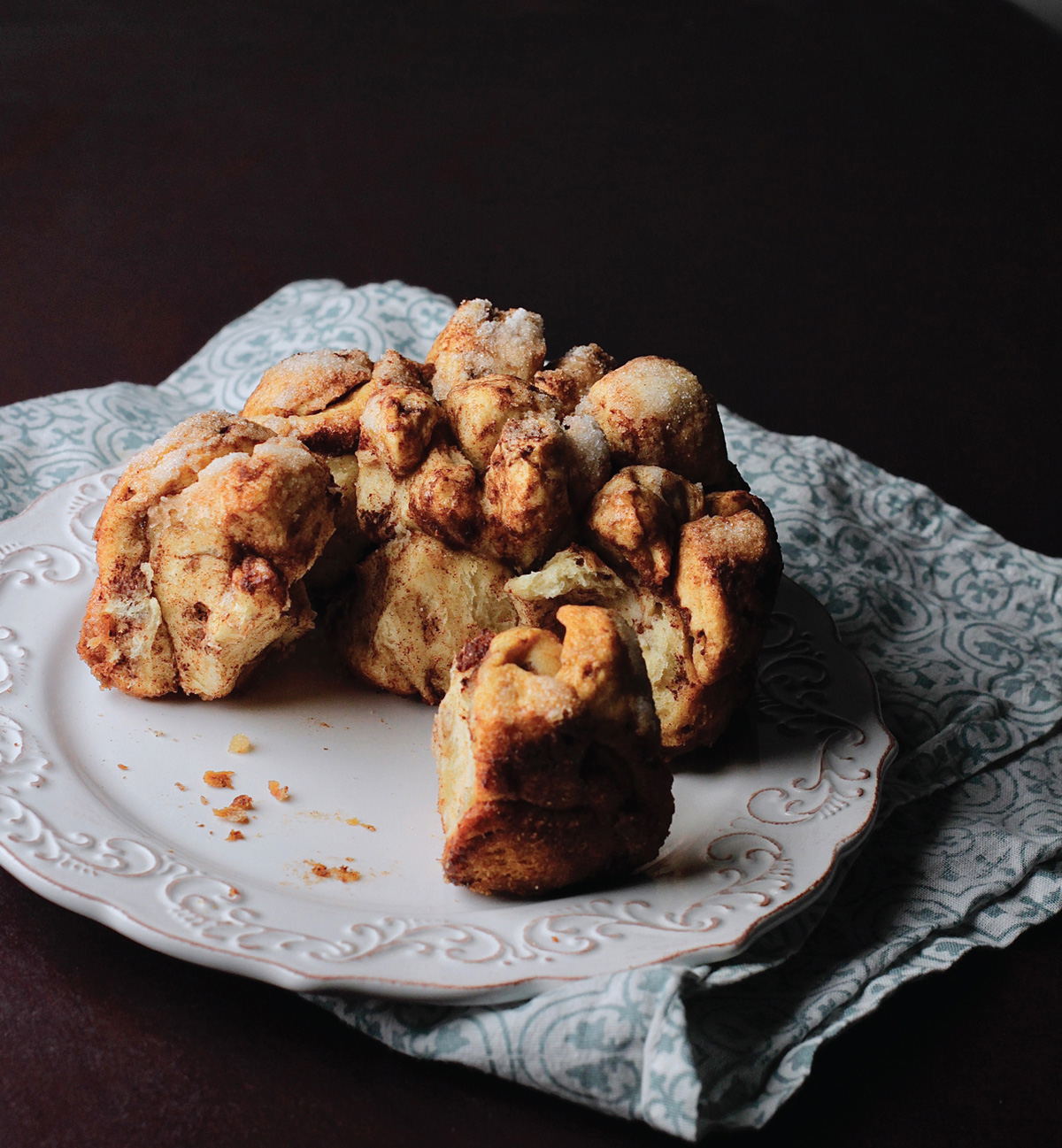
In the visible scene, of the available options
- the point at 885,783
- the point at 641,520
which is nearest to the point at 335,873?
the point at 641,520

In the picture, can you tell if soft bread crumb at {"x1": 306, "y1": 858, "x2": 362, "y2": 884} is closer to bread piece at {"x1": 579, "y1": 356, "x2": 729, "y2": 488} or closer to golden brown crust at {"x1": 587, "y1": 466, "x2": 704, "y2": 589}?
golden brown crust at {"x1": 587, "y1": 466, "x2": 704, "y2": 589}

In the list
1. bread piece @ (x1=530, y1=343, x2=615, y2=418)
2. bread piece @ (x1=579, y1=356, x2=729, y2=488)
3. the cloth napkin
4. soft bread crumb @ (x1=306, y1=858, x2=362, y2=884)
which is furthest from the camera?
bread piece @ (x1=530, y1=343, x2=615, y2=418)

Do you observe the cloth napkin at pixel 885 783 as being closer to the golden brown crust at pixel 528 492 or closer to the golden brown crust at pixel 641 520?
the golden brown crust at pixel 641 520

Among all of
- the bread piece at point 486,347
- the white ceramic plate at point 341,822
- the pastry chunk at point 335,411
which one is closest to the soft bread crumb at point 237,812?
the white ceramic plate at point 341,822

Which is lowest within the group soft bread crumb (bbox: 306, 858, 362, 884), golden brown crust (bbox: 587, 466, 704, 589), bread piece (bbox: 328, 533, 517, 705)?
soft bread crumb (bbox: 306, 858, 362, 884)

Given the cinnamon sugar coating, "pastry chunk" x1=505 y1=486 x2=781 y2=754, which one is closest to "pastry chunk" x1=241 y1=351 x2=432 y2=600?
the cinnamon sugar coating

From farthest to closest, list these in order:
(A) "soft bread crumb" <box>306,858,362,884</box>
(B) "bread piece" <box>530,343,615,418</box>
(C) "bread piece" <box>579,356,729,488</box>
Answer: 1. (B) "bread piece" <box>530,343,615,418</box>
2. (C) "bread piece" <box>579,356,729,488</box>
3. (A) "soft bread crumb" <box>306,858,362,884</box>
